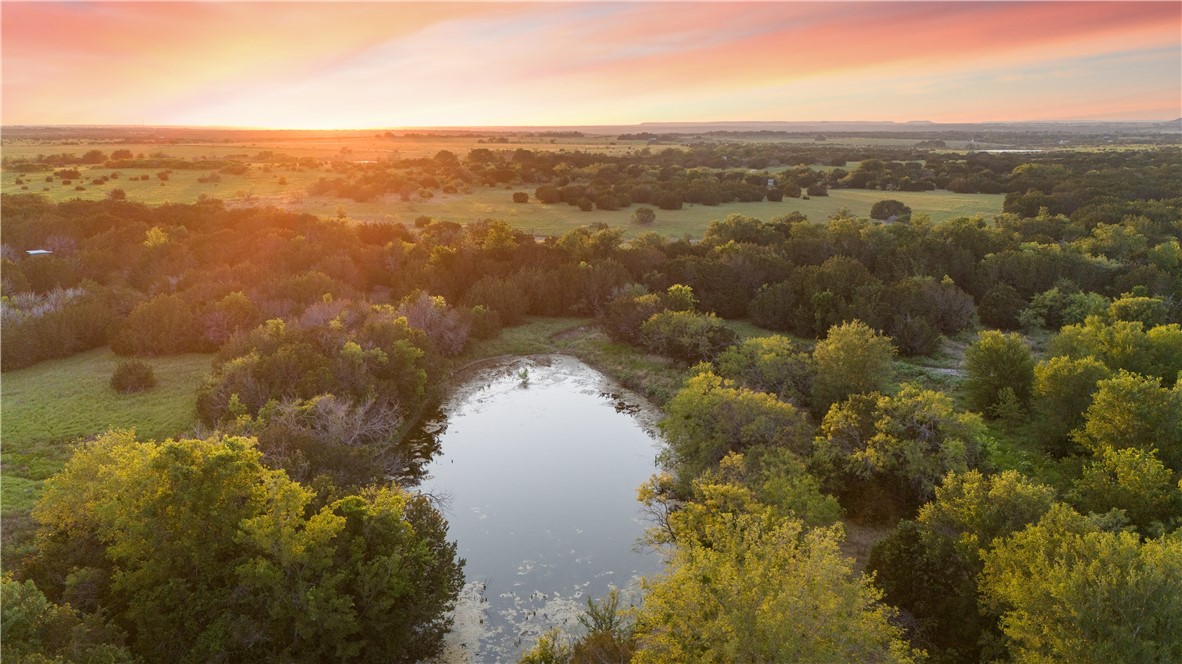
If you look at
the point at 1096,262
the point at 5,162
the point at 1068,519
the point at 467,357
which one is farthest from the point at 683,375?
the point at 5,162

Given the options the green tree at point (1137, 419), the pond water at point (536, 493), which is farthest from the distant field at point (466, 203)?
the green tree at point (1137, 419)

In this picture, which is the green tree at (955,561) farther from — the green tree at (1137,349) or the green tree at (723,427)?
the green tree at (1137,349)

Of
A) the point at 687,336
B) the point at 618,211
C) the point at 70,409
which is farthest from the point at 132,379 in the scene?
the point at 618,211

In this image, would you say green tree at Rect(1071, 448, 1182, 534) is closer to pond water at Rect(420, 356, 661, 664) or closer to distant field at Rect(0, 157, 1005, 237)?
pond water at Rect(420, 356, 661, 664)

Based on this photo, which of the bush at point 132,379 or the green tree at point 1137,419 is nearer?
the green tree at point 1137,419

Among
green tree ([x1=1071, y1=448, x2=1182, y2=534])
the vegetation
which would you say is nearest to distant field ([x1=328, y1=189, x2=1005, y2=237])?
the vegetation
